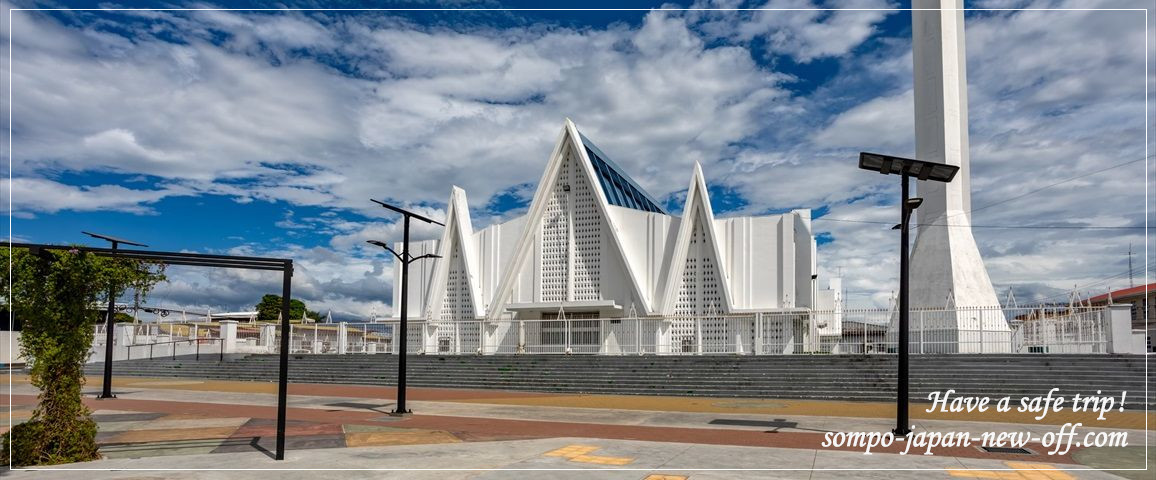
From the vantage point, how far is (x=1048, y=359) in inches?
854

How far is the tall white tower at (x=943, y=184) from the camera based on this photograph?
30.2m

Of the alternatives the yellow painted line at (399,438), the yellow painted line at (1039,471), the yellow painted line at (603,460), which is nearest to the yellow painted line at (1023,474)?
the yellow painted line at (1039,471)

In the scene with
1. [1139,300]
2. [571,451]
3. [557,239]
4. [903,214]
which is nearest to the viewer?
[571,451]

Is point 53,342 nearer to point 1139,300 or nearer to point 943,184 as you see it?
point 943,184

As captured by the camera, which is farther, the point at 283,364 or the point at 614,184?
the point at 614,184

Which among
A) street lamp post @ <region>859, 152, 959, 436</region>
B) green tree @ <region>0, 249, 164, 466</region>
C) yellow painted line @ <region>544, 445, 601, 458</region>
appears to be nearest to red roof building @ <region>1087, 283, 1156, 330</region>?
street lamp post @ <region>859, 152, 959, 436</region>

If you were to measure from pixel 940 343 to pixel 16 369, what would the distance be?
1680 inches

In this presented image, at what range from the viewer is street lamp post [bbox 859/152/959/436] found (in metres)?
13.5

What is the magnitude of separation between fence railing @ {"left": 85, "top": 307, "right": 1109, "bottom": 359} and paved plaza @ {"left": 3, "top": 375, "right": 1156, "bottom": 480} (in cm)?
711

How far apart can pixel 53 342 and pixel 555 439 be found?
725 centimetres

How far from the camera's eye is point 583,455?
436 inches

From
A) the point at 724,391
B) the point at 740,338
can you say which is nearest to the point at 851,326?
the point at 740,338

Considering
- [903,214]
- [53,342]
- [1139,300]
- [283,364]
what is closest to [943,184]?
[903,214]

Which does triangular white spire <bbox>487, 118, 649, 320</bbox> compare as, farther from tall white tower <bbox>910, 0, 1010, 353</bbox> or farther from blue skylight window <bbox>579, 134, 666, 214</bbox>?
tall white tower <bbox>910, 0, 1010, 353</bbox>
